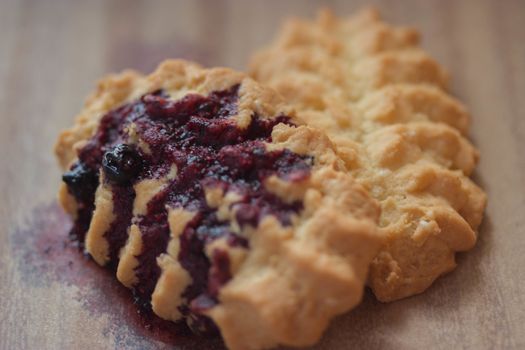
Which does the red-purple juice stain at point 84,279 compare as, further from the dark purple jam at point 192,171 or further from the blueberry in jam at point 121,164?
the blueberry in jam at point 121,164

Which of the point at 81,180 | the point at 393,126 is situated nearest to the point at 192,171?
the point at 81,180

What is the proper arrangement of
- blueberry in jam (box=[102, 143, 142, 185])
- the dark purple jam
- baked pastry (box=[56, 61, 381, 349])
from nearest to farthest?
1. baked pastry (box=[56, 61, 381, 349])
2. the dark purple jam
3. blueberry in jam (box=[102, 143, 142, 185])

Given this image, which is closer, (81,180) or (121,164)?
(121,164)

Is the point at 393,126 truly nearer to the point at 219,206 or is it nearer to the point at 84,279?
the point at 219,206

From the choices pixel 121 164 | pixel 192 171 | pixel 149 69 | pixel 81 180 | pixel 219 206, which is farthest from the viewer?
pixel 149 69

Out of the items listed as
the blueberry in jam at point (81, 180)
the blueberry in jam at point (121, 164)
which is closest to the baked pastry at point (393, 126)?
the blueberry in jam at point (121, 164)

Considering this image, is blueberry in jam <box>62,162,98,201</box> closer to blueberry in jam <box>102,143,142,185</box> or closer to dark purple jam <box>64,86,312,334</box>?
dark purple jam <box>64,86,312,334</box>

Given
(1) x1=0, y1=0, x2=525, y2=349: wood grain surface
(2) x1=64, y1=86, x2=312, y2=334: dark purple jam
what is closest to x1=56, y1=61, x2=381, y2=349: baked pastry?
(2) x1=64, y1=86, x2=312, y2=334: dark purple jam
